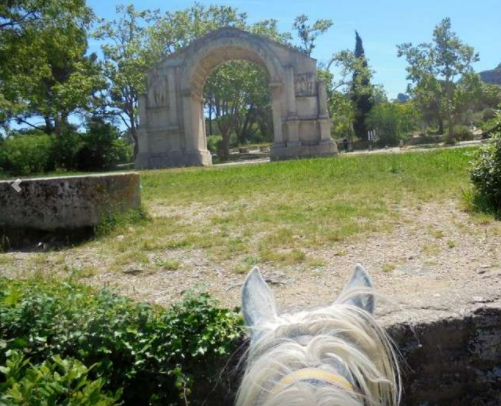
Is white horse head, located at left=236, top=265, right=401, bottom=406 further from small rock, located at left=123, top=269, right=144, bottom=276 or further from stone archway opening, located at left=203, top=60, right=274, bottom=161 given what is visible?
stone archway opening, located at left=203, top=60, right=274, bottom=161

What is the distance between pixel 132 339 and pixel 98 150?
27.0 meters

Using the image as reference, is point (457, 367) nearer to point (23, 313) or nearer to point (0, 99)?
point (23, 313)

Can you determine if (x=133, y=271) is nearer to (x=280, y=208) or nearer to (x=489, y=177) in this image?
(x=280, y=208)

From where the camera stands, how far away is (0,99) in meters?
21.1

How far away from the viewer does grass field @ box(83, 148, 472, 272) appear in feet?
19.5

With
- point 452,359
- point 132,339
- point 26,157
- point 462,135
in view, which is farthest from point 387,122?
point 132,339

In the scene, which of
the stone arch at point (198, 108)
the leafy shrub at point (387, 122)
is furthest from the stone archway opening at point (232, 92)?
the leafy shrub at point (387, 122)

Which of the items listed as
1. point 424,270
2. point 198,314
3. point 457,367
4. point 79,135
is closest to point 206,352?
point 198,314

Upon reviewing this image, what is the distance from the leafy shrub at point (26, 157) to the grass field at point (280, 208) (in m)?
15.2

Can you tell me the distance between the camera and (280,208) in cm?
825

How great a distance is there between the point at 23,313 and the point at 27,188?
4.58 meters

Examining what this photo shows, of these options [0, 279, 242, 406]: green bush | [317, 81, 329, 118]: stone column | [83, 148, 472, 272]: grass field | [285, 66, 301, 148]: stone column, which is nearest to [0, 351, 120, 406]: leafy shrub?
[0, 279, 242, 406]: green bush

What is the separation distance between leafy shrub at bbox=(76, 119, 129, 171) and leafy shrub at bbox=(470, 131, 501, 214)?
23426mm

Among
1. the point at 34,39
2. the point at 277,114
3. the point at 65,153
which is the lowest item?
the point at 65,153
